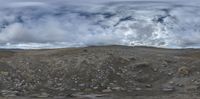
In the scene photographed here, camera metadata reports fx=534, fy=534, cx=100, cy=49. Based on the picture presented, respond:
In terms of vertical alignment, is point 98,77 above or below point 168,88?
above

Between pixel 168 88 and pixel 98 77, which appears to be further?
pixel 98 77

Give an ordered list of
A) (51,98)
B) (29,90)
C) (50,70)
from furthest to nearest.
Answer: (50,70) → (29,90) → (51,98)

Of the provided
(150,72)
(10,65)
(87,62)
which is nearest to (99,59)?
(87,62)

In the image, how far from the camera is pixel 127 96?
2617 centimetres

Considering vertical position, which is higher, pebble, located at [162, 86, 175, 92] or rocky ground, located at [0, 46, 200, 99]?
rocky ground, located at [0, 46, 200, 99]

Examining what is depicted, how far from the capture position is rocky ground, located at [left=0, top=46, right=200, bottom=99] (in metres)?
27.0

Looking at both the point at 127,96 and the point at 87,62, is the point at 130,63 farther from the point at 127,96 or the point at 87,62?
the point at 127,96

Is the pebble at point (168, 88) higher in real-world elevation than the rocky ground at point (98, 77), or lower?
lower

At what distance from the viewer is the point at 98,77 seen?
2931cm

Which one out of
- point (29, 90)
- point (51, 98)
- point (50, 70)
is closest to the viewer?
point (51, 98)

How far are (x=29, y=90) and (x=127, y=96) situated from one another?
5.25m

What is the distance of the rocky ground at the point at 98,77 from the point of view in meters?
27.0

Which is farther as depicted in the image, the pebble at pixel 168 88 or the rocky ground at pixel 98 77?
the pebble at pixel 168 88

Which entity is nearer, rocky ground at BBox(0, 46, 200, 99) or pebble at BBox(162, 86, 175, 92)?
rocky ground at BBox(0, 46, 200, 99)
